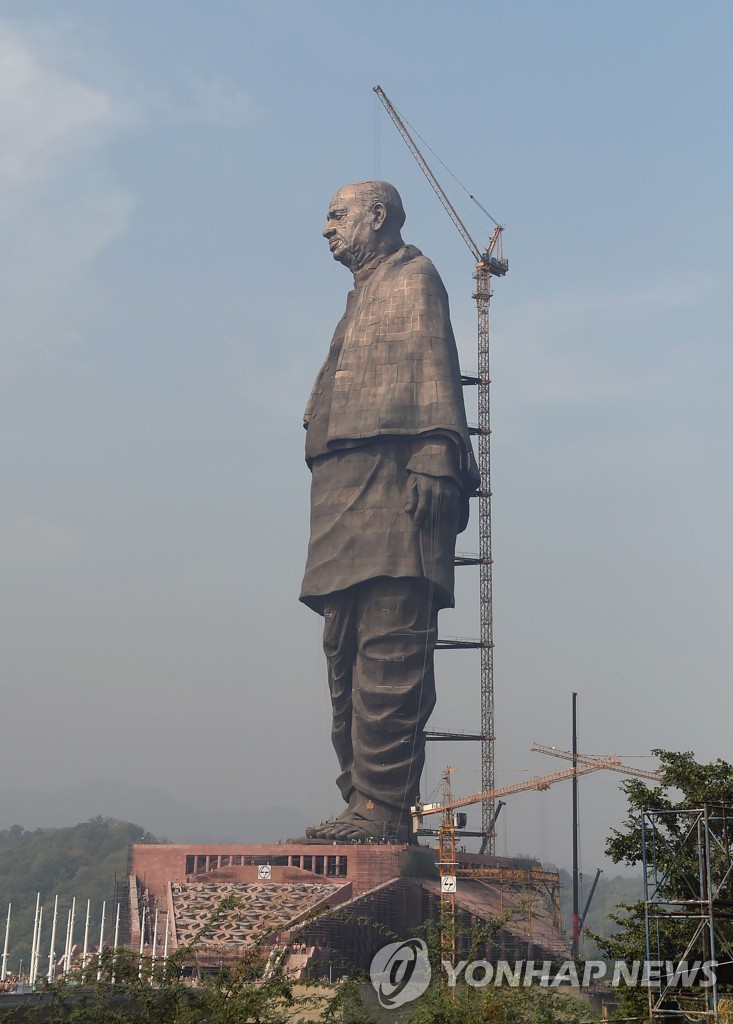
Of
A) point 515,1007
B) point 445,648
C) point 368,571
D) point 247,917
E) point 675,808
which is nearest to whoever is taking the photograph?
point 515,1007

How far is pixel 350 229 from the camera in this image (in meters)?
73.2

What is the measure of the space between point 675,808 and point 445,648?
2065 inches

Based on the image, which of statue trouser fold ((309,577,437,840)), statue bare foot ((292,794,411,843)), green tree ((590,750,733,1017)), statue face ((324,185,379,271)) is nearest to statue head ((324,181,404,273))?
statue face ((324,185,379,271))

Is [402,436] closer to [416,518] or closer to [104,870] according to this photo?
[416,518]

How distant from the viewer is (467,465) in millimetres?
70188

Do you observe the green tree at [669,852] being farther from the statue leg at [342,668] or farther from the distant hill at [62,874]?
the distant hill at [62,874]

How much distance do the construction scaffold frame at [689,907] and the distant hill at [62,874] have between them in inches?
3288

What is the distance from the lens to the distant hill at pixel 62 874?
116 m

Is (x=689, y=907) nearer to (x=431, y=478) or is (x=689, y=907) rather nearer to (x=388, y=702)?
(x=388, y=702)

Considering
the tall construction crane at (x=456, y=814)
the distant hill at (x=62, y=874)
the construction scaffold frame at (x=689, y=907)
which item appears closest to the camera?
the construction scaffold frame at (x=689, y=907)

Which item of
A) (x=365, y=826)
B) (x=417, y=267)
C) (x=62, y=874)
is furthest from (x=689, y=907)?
(x=62, y=874)

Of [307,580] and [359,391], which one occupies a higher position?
[359,391]

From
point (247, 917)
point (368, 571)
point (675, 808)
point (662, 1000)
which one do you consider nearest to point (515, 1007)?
point (662, 1000)

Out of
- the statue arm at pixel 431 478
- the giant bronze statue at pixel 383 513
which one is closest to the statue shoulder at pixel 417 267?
the giant bronze statue at pixel 383 513
